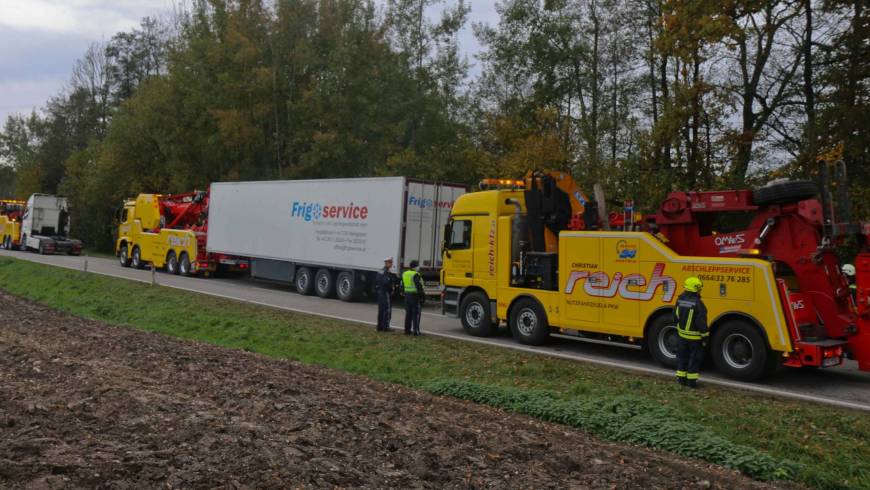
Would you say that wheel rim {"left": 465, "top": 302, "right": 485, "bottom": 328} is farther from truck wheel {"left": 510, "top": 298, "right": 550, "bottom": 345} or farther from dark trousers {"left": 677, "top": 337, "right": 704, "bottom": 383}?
dark trousers {"left": 677, "top": 337, "right": 704, "bottom": 383}

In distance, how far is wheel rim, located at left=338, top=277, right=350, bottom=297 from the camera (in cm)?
2139

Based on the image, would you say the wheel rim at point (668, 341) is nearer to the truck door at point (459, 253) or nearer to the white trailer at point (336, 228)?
the truck door at point (459, 253)

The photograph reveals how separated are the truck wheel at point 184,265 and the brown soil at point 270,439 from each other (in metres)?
19.2

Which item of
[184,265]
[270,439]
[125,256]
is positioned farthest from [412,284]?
[125,256]

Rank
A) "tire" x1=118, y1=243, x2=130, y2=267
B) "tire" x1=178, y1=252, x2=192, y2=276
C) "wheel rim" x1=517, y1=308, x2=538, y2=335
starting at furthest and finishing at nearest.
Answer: "tire" x1=118, y1=243, x2=130, y2=267 < "tire" x1=178, y1=252, x2=192, y2=276 < "wheel rim" x1=517, y1=308, x2=538, y2=335

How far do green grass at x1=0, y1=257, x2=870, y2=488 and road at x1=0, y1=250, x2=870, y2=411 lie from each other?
64 cm

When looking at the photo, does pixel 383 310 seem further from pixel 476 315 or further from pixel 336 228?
pixel 336 228

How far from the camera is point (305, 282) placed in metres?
22.9

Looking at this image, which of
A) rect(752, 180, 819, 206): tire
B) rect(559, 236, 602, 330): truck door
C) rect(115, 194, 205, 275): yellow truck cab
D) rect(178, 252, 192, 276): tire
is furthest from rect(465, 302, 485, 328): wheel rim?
rect(178, 252, 192, 276): tire

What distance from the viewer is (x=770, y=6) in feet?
68.9

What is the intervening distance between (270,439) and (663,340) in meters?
7.66

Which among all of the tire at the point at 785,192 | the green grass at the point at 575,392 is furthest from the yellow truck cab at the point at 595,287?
the tire at the point at 785,192

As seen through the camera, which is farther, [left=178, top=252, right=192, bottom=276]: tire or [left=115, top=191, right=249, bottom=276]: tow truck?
[left=178, top=252, right=192, bottom=276]: tire

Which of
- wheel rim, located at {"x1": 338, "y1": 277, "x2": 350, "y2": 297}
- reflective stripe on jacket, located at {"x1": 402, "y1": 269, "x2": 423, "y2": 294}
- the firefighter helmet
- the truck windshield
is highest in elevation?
the truck windshield
